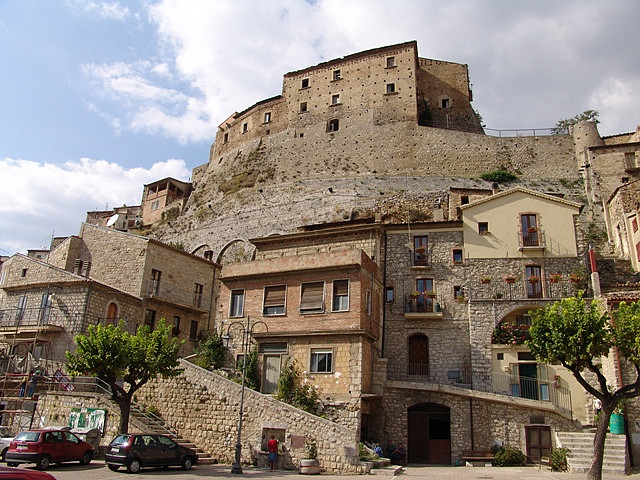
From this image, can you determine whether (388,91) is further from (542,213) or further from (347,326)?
(347,326)

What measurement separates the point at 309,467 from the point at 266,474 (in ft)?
4.95

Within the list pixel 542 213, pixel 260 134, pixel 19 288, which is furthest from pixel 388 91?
pixel 19 288

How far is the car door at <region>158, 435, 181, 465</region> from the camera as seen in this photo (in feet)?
58.6

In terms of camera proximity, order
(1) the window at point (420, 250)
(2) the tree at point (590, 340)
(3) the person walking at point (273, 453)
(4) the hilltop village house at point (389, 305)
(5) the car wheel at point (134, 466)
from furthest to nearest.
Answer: (1) the window at point (420, 250), (4) the hilltop village house at point (389, 305), (3) the person walking at point (273, 453), (5) the car wheel at point (134, 466), (2) the tree at point (590, 340)

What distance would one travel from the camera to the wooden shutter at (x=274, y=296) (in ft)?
82.0

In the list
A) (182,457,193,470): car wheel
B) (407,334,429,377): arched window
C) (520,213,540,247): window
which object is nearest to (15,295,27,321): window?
(182,457,193,470): car wheel

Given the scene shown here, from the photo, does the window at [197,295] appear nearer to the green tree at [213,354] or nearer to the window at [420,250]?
the green tree at [213,354]

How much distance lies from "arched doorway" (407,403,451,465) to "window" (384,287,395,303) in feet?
19.5

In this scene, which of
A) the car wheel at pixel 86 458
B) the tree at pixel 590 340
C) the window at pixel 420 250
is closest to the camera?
the tree at pixel 590 340

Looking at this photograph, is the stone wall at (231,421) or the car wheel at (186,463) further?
the stone wall at (231,421)

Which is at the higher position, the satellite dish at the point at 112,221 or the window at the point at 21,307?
the satellite dish at the point at 112,221

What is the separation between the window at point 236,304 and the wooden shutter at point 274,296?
1493 mm

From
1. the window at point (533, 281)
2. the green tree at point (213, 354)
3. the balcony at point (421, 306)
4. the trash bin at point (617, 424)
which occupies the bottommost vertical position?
the trash bin at point (617, 424)

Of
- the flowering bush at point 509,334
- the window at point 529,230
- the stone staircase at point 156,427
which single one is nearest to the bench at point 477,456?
the flowering bush at point 509,334
